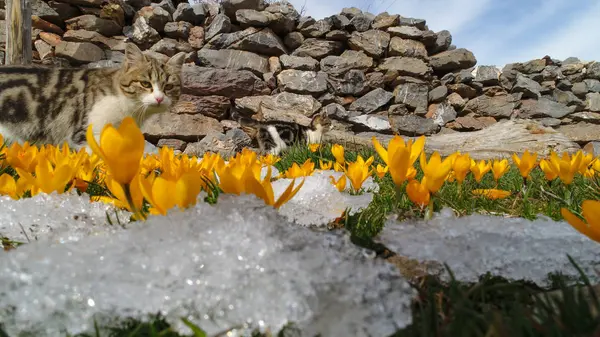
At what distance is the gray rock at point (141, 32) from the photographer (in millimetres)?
7789

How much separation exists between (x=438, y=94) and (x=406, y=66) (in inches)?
37.0

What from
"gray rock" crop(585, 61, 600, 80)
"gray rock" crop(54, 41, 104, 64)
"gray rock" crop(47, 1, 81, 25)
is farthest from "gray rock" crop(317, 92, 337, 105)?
"gray rock" crop(585, 61, 600, 80)

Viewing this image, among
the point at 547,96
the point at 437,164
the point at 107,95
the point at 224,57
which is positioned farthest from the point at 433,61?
the point at 437,164

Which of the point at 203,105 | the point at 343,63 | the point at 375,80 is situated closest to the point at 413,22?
the point at 375,80

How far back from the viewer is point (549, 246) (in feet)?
2.41

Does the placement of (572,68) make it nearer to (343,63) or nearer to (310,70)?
(343,63)

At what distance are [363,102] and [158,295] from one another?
27.1ft

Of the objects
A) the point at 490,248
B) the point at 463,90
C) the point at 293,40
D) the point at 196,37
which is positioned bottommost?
the point at 490,248

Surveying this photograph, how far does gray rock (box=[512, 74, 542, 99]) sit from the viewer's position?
8997 millimetres

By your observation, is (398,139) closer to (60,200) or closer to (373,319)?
(373,319)

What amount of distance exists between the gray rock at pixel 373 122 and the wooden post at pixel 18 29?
18.3ft

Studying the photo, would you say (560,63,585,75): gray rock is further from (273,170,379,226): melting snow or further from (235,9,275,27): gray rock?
(273,170,379,226): melting snow

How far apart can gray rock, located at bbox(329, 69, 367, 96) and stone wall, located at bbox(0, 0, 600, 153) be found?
0.02 meters

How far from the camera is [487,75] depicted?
9.00 m
